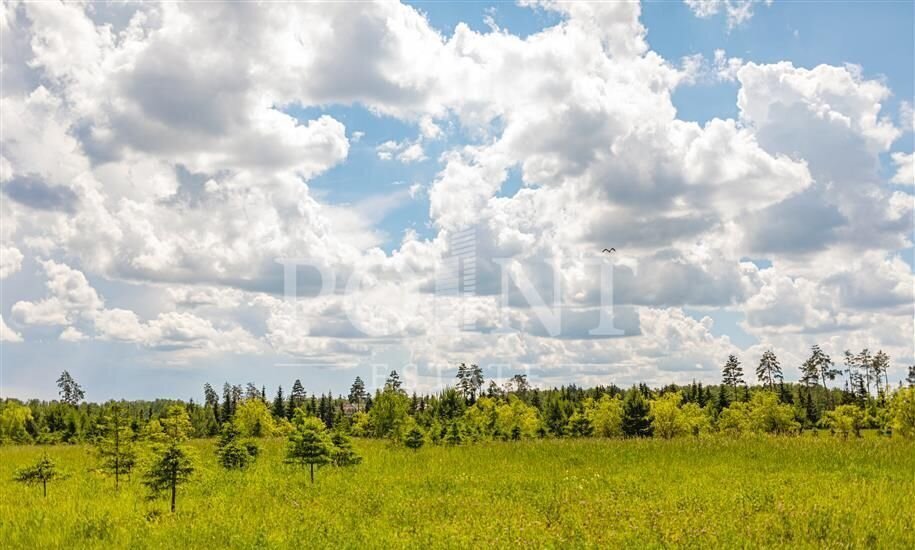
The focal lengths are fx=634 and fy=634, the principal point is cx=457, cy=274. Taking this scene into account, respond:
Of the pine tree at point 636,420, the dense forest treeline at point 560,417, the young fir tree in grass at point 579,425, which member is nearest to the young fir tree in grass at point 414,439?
the dense forest treeline at point 560,417

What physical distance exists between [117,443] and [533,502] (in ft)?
49.7

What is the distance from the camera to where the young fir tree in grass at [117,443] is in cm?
2236

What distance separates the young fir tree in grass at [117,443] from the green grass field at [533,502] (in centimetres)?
93

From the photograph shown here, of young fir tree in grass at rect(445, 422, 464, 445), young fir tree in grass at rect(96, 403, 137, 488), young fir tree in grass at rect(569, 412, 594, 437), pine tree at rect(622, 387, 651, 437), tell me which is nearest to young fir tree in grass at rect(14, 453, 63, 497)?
young fir tree in grass at rect(96, 403, 137, 488)

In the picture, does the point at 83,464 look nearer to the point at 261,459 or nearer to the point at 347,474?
the point at 261,459

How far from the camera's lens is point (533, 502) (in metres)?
15.8

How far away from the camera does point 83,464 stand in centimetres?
2992

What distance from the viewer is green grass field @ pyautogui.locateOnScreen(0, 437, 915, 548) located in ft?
39.3

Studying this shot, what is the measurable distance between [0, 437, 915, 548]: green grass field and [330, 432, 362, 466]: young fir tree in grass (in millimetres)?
1554

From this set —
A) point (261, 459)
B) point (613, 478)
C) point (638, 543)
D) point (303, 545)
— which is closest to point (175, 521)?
point (303, 545)

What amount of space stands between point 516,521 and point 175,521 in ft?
26.4

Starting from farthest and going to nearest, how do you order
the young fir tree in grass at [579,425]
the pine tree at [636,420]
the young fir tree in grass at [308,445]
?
1. the young fir tree in grass at [579,425]
2. the pine tree at [636,420]
3. the young fir tree in grass at [308,445]

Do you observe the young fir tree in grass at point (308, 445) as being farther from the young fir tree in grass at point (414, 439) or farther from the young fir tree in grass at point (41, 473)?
the young fir tree in grass at point (414, 439)

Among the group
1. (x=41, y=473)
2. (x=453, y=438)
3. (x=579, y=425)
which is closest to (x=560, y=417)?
(x=579, y=425)
